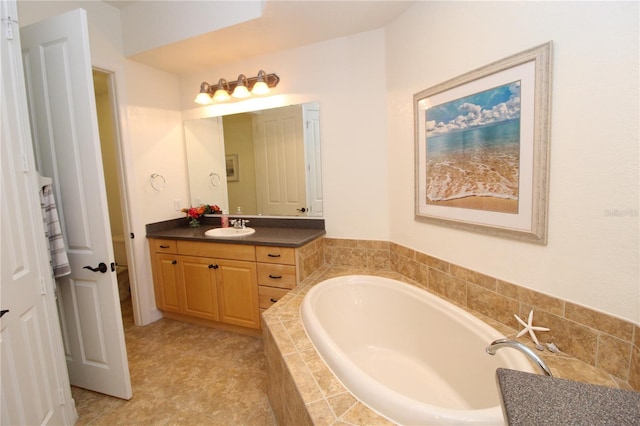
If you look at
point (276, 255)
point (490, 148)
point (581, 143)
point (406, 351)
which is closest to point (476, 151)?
point (490, 148)

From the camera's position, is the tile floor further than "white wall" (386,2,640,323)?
Yes

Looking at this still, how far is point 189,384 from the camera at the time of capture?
74.1 inches

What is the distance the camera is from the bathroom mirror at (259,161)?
100 inches

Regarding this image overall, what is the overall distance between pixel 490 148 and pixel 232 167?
2268 millimetres

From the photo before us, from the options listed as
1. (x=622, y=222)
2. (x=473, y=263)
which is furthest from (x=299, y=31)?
(x=622, y=222)

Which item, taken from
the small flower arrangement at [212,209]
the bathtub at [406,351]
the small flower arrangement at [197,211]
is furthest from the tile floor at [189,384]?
the small flower arrangement at [212,209]

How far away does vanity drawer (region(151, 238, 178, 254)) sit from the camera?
2572 millimetres

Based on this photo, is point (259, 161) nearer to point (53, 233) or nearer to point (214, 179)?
point (214, 179)

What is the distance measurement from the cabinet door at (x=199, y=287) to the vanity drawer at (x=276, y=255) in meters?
0.46

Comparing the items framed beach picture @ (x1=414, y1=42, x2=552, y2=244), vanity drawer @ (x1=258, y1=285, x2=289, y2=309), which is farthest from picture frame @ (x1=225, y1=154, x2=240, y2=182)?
framed beach picture @ (x1=414, y1=42, x2=552, y2=244)

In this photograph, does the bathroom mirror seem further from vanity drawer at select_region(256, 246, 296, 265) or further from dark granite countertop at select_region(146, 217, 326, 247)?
vanity drawer at select_region(256, 246, 296, 265)

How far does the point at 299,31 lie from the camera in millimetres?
2164

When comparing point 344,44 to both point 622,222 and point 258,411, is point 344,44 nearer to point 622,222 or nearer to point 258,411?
point 622,222

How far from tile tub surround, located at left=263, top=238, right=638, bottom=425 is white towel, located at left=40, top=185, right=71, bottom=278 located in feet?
3.81
